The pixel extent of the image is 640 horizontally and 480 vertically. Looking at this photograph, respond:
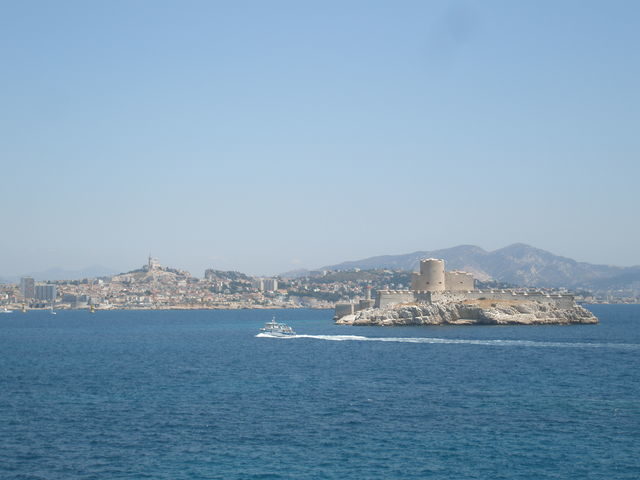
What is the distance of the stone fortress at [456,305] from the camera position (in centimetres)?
8131

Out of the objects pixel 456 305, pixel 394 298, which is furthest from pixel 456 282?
pixel 394 298

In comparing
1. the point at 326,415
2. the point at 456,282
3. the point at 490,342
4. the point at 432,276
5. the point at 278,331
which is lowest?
the point at 326,415

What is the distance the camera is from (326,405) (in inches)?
1201

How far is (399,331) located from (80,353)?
30076 millimetres

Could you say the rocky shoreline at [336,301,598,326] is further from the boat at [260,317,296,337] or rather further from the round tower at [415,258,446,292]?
the boat at [260,317,296,337]

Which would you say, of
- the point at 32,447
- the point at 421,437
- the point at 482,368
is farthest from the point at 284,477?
the point at 482,368

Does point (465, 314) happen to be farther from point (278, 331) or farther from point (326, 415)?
point (326, 415)

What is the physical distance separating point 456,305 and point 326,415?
55020mm

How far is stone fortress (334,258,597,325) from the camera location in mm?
81312

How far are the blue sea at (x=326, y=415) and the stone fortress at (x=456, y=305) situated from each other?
2840 cm

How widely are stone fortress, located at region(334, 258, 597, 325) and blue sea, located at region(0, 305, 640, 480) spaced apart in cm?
2840

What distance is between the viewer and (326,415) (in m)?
28.3

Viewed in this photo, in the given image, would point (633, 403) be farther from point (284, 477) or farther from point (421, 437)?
point (284, 477)

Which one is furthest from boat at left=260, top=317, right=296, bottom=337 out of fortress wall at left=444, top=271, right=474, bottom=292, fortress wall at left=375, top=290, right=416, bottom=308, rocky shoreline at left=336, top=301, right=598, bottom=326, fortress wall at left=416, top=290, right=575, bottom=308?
fortress wall at left=444, top=271, right=474, bottom=292
